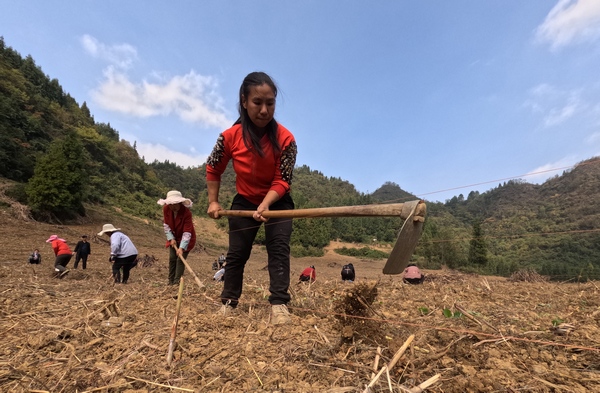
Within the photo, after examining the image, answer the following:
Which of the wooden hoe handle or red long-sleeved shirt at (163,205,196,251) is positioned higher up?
red long-sleeved shirt at (163,205,196,251)

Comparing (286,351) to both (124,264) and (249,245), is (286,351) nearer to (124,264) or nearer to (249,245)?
(249,245)

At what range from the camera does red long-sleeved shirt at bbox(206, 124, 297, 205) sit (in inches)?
110

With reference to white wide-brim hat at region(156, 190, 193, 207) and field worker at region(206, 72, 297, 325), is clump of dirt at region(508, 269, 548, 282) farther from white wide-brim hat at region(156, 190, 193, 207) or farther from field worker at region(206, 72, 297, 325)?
field worker at region(206, 72, 297, 325)

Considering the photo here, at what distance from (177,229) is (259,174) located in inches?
101

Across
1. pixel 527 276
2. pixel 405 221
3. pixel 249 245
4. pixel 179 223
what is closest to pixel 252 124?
pixel 249 245

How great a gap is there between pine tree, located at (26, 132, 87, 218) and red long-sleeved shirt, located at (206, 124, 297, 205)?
2264 centimetres

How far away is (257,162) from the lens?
2781 millimetres

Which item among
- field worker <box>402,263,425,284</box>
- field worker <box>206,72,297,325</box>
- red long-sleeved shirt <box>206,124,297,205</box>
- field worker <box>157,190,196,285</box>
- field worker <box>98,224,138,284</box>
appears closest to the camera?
field worker <box>206,72,297,325</box>

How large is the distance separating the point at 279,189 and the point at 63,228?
21.1m

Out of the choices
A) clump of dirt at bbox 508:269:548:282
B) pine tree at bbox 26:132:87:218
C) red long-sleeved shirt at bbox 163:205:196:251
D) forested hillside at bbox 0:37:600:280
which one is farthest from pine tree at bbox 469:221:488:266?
pine tree at bbox 26:132:87:218

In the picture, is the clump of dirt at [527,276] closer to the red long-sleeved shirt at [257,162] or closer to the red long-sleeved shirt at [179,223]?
the red long-sleeved shirt at [179,223]

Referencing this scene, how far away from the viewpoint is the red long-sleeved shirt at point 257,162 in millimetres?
2791

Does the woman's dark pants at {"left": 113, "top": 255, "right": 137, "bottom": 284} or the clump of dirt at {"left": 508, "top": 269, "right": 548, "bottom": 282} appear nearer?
the woman's dark pants at {"left": 113, "top": 255, "right": 137, "bottom": 284}

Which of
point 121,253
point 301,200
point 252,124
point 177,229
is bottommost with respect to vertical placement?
point 121,253
